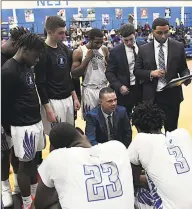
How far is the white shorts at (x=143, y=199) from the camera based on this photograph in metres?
1.95

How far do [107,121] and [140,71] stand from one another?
1.88 feet

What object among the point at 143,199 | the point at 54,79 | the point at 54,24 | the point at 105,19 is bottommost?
the point at 143,199

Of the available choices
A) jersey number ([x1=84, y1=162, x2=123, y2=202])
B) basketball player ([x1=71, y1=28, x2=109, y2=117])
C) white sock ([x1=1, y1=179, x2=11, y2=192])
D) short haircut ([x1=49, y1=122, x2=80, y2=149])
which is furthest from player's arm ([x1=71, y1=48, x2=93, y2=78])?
jersey number ([x1=84, y1=162, x2=123, y2=202])

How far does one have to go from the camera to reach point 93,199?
1.59m

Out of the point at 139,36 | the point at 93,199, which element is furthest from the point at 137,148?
the point at 139,36

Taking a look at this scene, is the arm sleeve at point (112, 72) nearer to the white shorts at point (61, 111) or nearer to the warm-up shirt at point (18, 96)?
the white shorts at point (61, 111)

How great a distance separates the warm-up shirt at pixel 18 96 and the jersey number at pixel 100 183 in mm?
854

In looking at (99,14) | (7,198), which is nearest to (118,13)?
(99,14)

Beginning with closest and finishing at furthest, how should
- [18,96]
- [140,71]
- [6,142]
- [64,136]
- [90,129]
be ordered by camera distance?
[64,136], [18,96], [6,142], [90,129], [140,71]

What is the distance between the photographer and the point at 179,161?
1.79m

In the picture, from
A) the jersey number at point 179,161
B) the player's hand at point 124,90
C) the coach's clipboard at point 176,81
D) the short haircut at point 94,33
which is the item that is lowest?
Result: the jersey number at point 179,161

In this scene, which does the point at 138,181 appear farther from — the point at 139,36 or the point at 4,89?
the point at 139,36

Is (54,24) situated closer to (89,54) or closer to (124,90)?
(89,54)

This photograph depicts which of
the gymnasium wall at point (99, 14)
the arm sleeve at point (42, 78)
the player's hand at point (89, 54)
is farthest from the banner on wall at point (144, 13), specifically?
the arm sleeve at point (42, 78)
